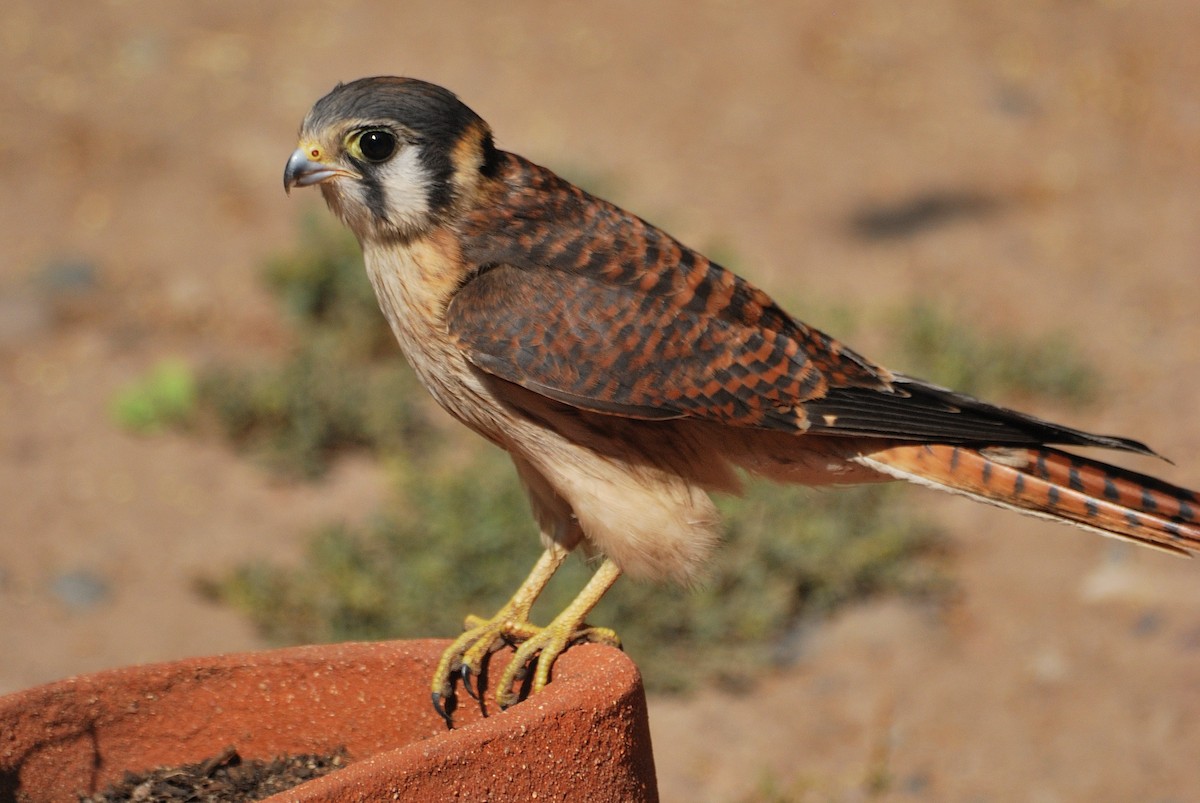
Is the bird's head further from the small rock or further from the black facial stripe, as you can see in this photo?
the small rock

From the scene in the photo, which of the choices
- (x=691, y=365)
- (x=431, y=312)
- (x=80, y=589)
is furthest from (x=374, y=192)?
A: (x=80, y=589)

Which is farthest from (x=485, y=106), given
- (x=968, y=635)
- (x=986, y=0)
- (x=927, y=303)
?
(x=968, y=635)

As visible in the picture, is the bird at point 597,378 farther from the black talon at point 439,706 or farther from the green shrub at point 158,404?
the green shrub at point 158,404

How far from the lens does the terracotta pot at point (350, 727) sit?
7.03 feet

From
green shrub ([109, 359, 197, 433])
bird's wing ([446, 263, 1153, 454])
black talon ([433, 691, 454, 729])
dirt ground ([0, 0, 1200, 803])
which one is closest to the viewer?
black talon ([433, 691, 454, 729])

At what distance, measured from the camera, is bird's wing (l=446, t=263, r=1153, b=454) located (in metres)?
2.75

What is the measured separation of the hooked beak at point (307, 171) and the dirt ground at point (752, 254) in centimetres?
232

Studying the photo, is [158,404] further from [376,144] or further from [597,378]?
[597,378]

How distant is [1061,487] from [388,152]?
1615mm

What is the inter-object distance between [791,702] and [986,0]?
6484 millimetres

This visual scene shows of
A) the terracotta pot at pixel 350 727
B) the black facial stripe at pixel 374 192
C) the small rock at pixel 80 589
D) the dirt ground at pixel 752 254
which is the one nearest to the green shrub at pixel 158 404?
the dirt ground at pixel 752 254

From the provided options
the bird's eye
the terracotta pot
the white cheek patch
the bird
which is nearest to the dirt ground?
the bird

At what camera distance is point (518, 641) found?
2838mm

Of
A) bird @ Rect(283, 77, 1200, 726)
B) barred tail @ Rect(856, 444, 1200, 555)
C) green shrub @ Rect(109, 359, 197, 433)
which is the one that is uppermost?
green shrub @ Rect(109, 359, 197, 433)
